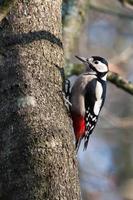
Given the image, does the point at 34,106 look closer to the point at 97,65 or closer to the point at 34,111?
the point at 34,111

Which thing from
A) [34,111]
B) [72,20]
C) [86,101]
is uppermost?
[34,111]

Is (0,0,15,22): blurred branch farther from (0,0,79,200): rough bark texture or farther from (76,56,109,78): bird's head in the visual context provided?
(76,56,109,78): bird's head

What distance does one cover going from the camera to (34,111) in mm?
3512

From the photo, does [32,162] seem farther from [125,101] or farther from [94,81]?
[125,101]

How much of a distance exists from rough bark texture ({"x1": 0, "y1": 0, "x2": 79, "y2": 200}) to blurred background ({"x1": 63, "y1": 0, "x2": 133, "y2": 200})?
151 inches

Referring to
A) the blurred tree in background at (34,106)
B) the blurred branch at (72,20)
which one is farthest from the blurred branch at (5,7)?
the blurred branch at (72,20)

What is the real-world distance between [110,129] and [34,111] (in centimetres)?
478

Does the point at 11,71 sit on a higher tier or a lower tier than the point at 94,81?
higher

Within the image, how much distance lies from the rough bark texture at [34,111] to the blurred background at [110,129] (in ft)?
12.6

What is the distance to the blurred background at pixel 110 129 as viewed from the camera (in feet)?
27.3

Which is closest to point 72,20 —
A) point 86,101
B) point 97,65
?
point 97,65

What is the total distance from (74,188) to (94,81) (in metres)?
2.06

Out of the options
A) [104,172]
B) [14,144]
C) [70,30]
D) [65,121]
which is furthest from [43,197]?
[104,172]

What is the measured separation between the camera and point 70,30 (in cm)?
569
